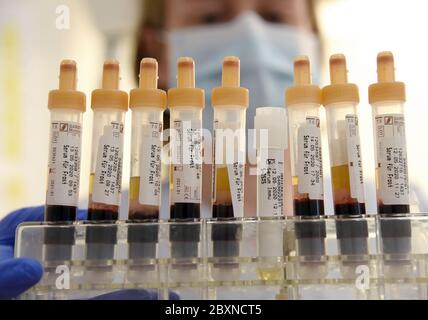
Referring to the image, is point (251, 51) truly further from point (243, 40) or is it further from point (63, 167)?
point (63, 167)

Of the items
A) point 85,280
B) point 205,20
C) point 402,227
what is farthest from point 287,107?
point 205,20

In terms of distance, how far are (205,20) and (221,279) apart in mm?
938

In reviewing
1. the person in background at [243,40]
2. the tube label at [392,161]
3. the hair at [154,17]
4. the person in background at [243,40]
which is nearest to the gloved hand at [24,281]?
the tube label at [392,161]

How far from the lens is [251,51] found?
3.88 feet

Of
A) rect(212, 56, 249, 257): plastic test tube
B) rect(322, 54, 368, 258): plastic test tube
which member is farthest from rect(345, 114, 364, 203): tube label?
rect(212, 56, 249, 257): plastic test tube

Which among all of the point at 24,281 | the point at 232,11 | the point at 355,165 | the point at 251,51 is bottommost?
the point at 24,281

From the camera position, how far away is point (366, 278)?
48cm

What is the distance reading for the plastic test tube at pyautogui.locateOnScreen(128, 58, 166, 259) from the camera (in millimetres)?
498

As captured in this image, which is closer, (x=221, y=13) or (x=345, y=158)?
(x=345, y=158)

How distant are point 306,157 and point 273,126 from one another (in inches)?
2.2

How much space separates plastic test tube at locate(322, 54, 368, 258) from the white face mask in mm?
602

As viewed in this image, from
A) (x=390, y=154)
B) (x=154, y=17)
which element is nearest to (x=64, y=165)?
(x=390, y=154)
